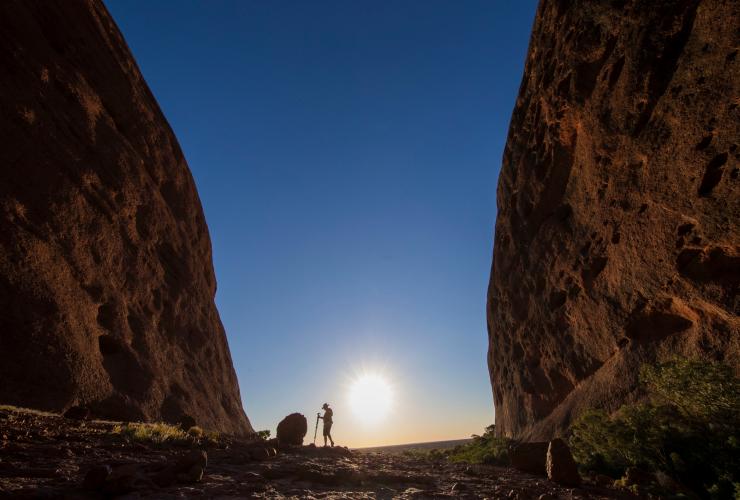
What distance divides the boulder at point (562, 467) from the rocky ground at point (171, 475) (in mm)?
313

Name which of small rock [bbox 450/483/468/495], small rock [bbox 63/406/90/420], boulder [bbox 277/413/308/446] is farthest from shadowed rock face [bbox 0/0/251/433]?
small rock [bbox 450/483/468/495]

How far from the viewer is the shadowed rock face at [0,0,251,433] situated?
41.1 feet

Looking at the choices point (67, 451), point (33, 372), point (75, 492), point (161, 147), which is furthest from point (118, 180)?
point (75, 492)

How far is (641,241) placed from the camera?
12.8 m

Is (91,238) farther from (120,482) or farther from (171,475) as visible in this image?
(120,482)

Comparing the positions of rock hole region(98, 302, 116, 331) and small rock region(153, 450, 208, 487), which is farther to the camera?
rock hole region(98, 302, 116, 331)

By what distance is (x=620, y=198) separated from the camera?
13609mm

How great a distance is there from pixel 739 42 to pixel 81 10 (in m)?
22.9

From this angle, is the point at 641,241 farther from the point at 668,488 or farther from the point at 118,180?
the point at 118,180

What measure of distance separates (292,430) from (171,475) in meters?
10.9

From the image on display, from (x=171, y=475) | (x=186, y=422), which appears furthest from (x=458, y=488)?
(x=186, y=422)

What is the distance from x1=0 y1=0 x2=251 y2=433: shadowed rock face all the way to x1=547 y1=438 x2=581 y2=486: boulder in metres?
13.1

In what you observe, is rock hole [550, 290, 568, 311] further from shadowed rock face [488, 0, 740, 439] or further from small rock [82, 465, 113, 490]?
small rock [82, 465, 113, 490]

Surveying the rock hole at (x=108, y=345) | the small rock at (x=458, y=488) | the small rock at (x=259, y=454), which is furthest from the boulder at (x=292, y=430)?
the small rock at (x=458, y=488)
